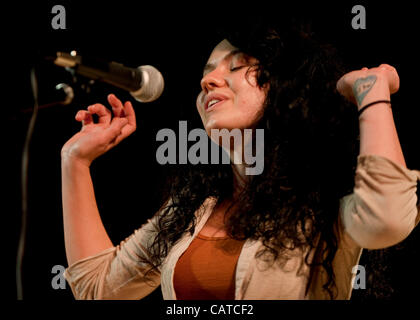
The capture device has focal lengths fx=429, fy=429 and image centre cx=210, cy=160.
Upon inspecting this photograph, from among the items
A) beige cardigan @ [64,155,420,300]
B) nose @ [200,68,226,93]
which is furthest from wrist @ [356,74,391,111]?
nose @ [200,68,226,93]

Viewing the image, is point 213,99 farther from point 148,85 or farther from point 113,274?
point 113,274

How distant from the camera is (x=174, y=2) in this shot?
1942mm

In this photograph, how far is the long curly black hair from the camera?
1226 millimetres

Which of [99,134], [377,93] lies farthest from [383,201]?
[99,134]

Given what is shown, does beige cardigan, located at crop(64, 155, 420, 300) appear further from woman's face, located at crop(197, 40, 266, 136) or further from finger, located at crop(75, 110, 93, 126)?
finger, located at crop(75, 110, 93, 126)

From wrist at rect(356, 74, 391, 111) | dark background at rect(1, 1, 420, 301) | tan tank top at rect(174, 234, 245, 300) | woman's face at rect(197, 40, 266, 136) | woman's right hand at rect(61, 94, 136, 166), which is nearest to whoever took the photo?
wrist at rect(356, 74, 391, 111)

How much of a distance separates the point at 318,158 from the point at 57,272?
124 centimetres

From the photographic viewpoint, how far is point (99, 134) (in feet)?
4.82

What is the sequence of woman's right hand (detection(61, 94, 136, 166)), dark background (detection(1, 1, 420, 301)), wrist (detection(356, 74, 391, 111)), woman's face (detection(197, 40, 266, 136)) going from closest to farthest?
wrist (detection(356, 74, 391, 111))
woman's face (detection(197, 40, 266, 136))
woman's right hand (detection(61, 94, 136, 166))
dark background (detection(1, 1, 420, 301))

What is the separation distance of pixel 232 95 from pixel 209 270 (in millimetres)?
552

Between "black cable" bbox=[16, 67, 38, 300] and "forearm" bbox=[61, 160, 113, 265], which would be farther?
"forearm" bbox=[61, 160, 113, 265]

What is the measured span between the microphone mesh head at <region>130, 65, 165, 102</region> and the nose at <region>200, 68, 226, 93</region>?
0.80ft

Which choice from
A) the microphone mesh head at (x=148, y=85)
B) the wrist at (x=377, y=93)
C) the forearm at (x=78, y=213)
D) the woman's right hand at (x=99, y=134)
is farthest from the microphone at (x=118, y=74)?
the wrist at (x=377, y=93)
